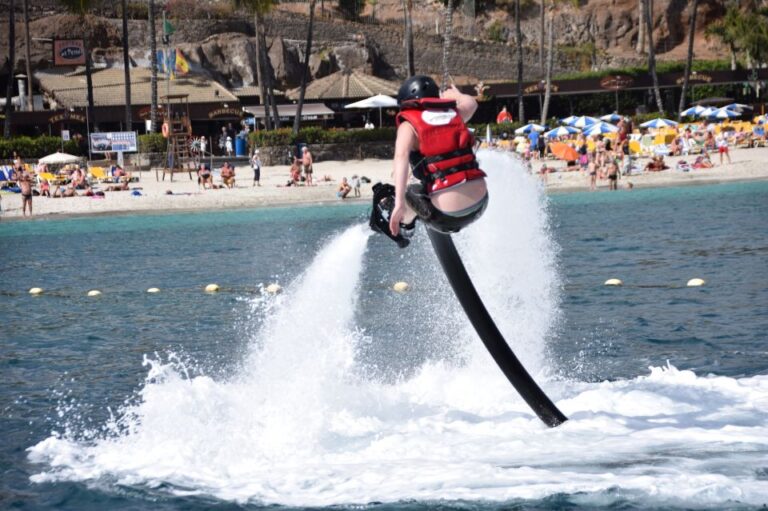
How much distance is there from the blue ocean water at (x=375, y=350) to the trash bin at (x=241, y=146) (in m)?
22.4

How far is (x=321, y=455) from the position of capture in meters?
8.96

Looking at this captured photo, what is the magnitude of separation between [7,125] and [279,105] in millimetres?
14901

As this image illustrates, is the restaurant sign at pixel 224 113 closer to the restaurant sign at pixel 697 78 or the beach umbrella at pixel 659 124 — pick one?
the beach umbrella at pixel 659 124

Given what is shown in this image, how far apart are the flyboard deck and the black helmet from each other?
0.97 m

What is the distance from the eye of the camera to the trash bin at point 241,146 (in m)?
52.6

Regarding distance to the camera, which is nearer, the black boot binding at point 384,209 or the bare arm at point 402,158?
the bare arm at point 402,158

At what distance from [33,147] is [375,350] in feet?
126

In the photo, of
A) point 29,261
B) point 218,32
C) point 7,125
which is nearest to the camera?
point 29,261

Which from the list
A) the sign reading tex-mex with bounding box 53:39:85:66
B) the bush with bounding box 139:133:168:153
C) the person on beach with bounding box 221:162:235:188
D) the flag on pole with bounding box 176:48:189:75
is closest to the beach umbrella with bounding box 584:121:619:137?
the person on beach with bounding box 221:162:235:188

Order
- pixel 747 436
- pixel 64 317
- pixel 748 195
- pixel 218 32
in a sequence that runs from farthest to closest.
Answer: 1. pixel 218 32
2. pixel 748 195
3. pixel 64 317
4. pixel 747 436

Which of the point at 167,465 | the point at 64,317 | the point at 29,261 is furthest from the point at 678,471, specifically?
the point at 29,261

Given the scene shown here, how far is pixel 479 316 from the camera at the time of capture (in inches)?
319

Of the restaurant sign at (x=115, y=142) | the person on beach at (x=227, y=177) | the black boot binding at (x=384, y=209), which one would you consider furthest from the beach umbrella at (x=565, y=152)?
the black boot binding at (x=384, y=209)

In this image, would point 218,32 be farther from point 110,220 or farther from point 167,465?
point 167,465
